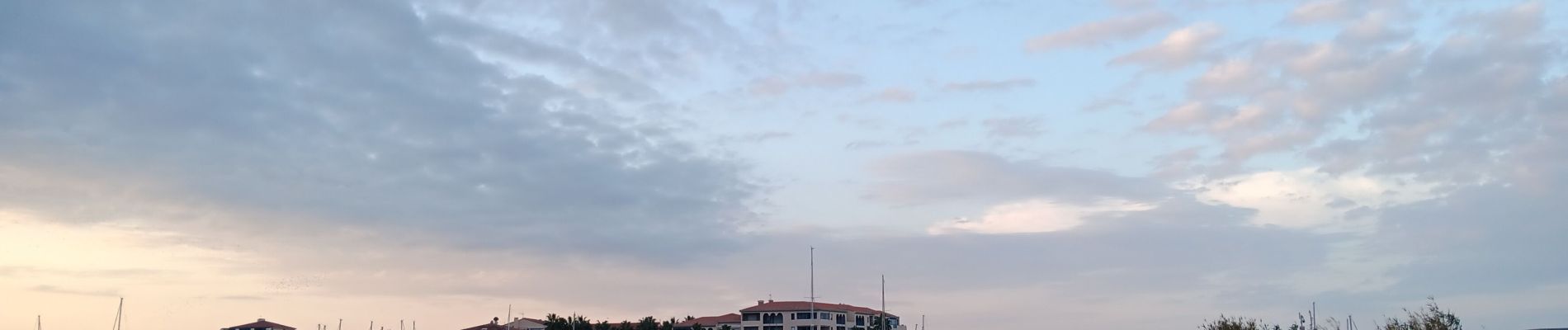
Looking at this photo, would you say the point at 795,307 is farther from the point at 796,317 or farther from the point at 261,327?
the point at 261,327

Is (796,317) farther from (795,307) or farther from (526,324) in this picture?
(526,324)

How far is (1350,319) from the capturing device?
481ft

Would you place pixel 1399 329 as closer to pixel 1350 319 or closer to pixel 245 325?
pixel 1350 319

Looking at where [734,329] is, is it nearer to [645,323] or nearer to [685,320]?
[685,320]

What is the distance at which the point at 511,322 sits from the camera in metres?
174

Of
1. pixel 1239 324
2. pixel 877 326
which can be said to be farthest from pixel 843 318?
pixel 1239 324

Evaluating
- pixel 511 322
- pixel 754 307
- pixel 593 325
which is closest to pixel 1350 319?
pixel 754 307

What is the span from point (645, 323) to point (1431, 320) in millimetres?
72953

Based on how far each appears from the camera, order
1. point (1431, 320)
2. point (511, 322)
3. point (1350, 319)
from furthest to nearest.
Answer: point (511, 322) < point (1350, 319) < point (1431, 320)

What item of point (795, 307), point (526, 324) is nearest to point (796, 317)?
point (795, 307)

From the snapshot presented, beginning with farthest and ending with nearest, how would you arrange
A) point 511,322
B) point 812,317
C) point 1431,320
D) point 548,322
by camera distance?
1. point 511,322
2. point 812,317
3. point 548,322
4. point 1431,320

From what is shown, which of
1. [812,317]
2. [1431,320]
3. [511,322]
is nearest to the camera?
[1431,320]

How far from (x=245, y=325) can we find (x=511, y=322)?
42.6 metres

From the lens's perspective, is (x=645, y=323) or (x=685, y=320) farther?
(x=685, y=320)
